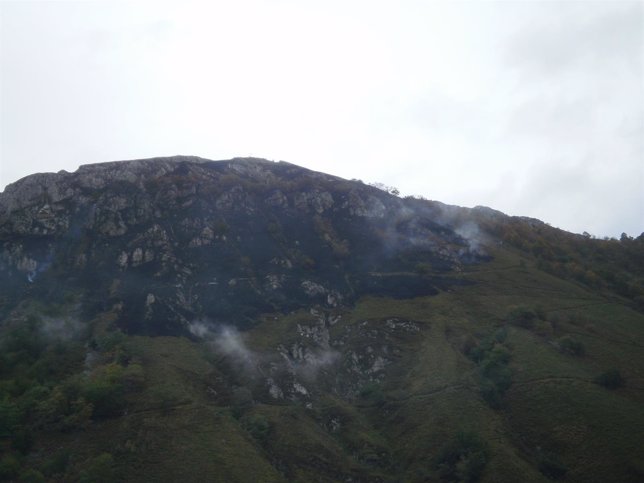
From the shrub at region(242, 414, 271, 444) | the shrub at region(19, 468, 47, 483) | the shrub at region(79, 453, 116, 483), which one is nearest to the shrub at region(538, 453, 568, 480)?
the shrub at region(242, 414, 271, 444)

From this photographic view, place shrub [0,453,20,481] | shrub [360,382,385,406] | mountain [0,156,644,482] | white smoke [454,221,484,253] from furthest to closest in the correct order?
1. white smoke [454,221,484,253]
2. shrub [360,382,385,406]
3. mountain [0,156,644,482]
4. shrub [0,453,20,481]

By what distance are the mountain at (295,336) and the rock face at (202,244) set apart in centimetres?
40

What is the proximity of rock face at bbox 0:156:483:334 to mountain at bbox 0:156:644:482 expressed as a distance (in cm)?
40

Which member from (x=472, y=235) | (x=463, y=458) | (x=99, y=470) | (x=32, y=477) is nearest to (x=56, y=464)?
(x=32, y=477)

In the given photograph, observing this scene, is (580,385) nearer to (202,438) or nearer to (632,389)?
(632,389)

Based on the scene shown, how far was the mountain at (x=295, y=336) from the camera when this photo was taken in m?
54.6

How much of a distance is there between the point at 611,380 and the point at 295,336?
42.6 m

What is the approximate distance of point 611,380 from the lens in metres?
61.6

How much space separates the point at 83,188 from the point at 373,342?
6559 cm

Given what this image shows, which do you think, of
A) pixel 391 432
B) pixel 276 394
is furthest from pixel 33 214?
pixel 391 432

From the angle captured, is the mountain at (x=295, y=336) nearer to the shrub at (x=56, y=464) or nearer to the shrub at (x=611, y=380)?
the shrub at (x=56, y=464)

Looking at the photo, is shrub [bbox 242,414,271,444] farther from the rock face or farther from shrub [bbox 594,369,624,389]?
shrub [bbox 594,369,624,389]

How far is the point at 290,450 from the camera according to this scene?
5672 cm

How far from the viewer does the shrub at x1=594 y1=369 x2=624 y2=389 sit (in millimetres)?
61500
